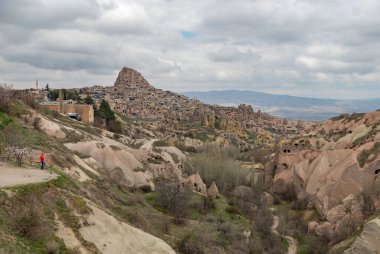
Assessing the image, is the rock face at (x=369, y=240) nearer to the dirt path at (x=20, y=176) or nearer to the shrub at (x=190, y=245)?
the shrub at (x=190, y=245)

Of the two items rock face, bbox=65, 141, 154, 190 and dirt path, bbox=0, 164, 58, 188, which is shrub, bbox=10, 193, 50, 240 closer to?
dirt path, bbox=0, 164, 58, 188

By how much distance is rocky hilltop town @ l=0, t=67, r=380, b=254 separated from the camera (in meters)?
15.4

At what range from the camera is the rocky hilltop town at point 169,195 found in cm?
1541

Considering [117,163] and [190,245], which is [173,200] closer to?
[117,163]

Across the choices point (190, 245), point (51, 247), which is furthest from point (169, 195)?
point (51, 247)

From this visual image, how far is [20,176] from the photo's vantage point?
17594mm

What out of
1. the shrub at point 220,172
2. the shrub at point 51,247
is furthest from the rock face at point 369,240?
the shrub at point 220,172

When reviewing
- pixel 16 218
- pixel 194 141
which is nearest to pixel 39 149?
pixel 16 218

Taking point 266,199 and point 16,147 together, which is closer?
point 16,147

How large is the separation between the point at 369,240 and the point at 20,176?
1612cm

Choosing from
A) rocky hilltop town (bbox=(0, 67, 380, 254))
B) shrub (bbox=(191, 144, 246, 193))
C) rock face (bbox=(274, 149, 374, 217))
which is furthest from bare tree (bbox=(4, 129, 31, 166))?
shrub (bbox=(191, 144, 246, 193))

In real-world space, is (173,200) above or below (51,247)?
below

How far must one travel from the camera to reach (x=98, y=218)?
1667 cm

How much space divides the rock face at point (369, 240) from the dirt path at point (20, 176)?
1467cm
